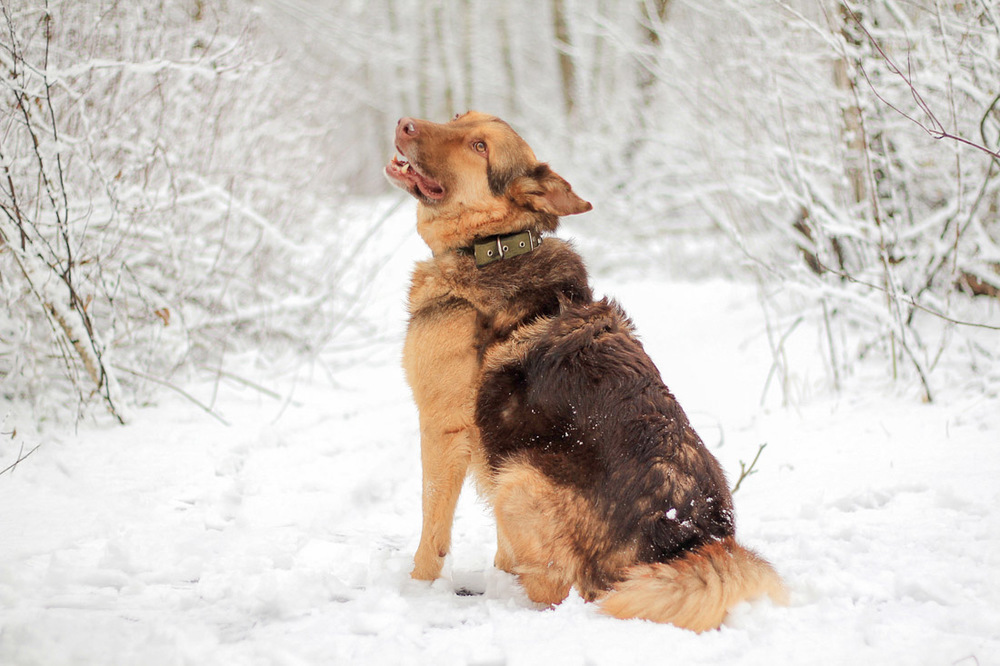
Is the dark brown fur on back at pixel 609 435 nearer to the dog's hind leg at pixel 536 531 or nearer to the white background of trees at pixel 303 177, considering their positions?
the dog's hind leg at pixel 536 531

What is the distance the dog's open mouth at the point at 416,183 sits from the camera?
10.2ft

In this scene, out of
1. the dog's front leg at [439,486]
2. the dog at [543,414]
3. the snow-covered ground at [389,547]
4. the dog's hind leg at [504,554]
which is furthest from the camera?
the dog's front leg at [439,486]

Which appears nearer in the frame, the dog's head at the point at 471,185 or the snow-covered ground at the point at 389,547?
the snow-covered ground at the point at 389,547

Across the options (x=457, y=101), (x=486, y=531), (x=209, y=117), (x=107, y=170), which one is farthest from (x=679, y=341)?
(x=457, y=101)

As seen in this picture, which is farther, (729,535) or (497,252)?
(497,252)

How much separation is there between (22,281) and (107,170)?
1003 millimetres

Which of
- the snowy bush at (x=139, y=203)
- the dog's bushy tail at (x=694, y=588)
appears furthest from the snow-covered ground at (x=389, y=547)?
the snowy bush at (x=139, y=203)

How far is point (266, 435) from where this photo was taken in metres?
4.48

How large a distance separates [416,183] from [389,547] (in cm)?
175

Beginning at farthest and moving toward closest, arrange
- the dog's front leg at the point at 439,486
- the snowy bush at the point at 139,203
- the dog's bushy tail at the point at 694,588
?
the snowy bush at the point at 139,203
the dog's front leg at the point at 439,486
the dog's bushy tail at the point at 694,588

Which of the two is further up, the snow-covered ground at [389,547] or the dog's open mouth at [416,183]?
the dog's open mouth at [416,183]

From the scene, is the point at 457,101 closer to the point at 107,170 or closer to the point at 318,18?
the point at 318,18

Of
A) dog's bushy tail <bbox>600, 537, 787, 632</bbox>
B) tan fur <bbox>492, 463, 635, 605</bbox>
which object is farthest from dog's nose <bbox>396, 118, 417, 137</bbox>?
dog's bushy tail <bbox>600, 537, 787, 632</bbox>

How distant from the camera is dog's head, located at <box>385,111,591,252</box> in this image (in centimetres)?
308
